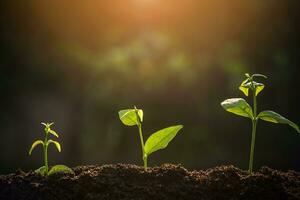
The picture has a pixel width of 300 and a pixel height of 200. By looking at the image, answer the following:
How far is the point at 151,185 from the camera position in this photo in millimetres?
1310

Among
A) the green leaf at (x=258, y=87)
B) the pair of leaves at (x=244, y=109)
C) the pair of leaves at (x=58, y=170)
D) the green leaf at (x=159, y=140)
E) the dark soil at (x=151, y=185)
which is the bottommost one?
the dark soil at (x=151, y=185)

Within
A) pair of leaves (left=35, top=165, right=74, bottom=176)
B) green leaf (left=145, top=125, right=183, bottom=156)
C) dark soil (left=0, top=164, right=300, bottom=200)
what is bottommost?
dark soil (left=0, top=164, right=300, bottom=200)

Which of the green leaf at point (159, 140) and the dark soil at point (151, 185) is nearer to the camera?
the dark soil at point (151, 185)

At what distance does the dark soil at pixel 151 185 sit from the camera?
1.26 m

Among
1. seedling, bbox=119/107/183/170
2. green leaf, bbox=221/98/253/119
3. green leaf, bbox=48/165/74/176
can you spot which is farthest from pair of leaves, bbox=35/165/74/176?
green leaf, bbox=221/98/253/119

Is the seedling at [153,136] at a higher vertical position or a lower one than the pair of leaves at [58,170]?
higher

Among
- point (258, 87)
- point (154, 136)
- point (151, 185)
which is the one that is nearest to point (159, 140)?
point (154, 136)

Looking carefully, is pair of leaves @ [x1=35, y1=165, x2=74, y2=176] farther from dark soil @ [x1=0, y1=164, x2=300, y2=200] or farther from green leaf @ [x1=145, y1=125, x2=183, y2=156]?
green leaf @ [x1=145, y1=125, x2=183, y2=156]

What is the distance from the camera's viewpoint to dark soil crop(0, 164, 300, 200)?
1260 millimetres

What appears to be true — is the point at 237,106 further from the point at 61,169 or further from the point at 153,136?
the point at 61,169

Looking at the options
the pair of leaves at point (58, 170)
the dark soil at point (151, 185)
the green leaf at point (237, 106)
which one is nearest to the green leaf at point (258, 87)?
the green leaf at point (237, 106)

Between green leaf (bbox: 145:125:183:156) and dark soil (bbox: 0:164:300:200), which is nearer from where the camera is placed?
dark soil (bbox: 0:164:300:200)

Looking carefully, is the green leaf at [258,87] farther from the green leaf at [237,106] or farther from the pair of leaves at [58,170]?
the pair of leaves at [58,170]

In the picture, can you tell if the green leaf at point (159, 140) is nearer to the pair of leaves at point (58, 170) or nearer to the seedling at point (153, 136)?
the seedling at point (153, 136)
